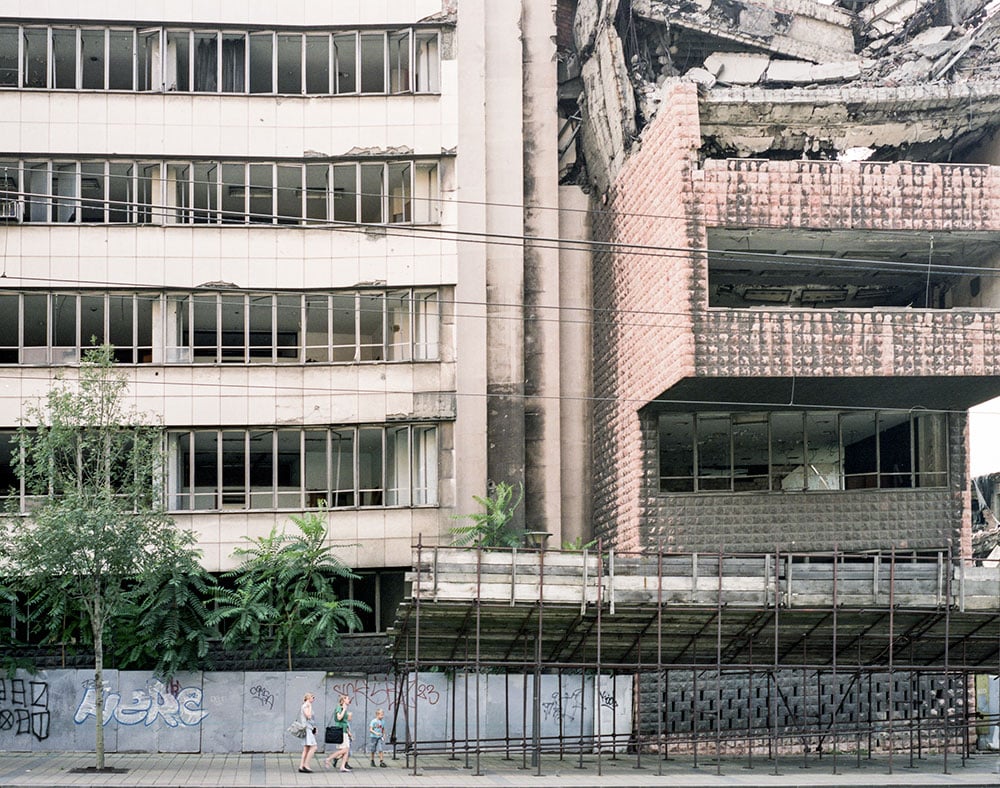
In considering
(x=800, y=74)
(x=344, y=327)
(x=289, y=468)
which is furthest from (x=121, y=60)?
(x=800, y=74)

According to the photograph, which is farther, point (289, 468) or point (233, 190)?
point (233, 190)

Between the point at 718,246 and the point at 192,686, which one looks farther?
the point at 718,246

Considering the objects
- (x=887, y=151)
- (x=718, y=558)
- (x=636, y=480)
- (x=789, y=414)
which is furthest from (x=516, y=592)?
(x=887, y=151)

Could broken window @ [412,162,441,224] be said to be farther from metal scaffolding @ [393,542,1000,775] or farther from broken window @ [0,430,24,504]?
broken window @ [0,430,24,504]

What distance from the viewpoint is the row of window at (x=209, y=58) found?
38.8 meters

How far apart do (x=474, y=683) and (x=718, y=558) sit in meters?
8.74

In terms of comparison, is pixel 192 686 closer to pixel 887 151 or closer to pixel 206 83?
pixel 206 83

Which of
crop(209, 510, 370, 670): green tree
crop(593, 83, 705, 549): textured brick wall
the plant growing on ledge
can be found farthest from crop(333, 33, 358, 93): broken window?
crop(209, 510, 370, 670): green tree

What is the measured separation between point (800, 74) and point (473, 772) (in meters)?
20.2

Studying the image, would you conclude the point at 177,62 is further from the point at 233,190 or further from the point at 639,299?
the point at 639,299

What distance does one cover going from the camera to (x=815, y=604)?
93.6 feet

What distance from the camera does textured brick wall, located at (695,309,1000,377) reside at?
109ft

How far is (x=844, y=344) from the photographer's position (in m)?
33.5

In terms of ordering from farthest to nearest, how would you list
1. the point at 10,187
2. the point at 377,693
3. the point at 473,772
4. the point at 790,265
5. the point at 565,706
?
the point at 10,187, the point at 790,265, the point at 565,706, the point at 377,693, the point at 473,772
